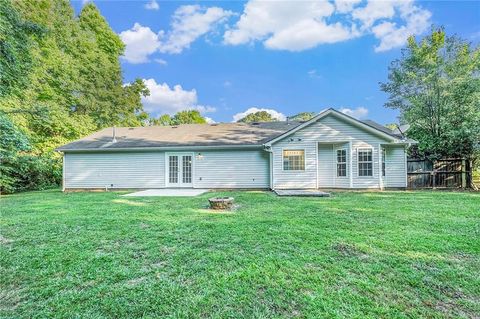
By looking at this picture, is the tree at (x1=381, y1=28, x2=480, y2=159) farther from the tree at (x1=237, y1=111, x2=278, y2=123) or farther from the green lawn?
the tree at (x1=237, y1=111, x2=278, y2=123)

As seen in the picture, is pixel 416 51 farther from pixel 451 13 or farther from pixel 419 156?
pixel 419 156

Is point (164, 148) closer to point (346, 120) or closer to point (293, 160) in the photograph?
point (293, 160)

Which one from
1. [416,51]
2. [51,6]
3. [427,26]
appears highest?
[51,6]

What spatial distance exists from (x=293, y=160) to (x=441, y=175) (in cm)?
764

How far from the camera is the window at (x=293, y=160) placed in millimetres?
12188

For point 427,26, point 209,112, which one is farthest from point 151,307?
point 209,112

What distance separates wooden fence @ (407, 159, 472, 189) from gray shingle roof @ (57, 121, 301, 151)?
7.07 meters

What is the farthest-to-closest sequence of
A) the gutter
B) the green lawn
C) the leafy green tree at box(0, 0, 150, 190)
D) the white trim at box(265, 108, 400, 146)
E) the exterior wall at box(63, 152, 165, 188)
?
the leafy green tree at box(0, 0, 150, 190) < the exterior wall at box(63, 152, 165, 188) < the gutter < the white trim at box(265, 108, 400, 146) < the green lawn

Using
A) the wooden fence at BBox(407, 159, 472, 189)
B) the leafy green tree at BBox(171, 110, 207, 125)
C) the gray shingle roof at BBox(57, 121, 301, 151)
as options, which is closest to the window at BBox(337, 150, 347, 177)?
the wooden fence at BBox(407, 159, 472, 189)

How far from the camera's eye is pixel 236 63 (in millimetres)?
21000

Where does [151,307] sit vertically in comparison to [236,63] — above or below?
below

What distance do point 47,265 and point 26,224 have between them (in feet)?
10.5

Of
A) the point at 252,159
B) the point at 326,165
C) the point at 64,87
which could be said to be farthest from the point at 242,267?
the point at 64,87

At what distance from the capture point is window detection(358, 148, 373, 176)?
39.2 feet
